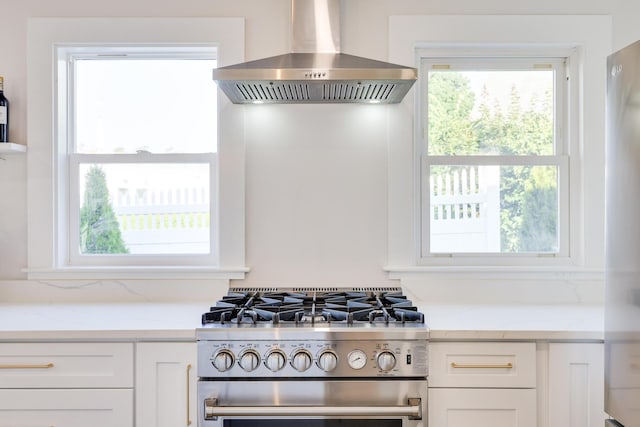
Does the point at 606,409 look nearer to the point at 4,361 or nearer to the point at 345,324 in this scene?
the point at 345,324

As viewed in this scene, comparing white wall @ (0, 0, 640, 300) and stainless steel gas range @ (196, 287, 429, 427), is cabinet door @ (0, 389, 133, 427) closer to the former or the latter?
stainless steel gas range @ (196, 287, 429, 427)

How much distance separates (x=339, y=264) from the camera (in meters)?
2.31

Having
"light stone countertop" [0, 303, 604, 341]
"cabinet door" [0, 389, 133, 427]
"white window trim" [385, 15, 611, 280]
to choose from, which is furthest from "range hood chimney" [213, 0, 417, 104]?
"cabinet door" [0, 389, 133, 427]

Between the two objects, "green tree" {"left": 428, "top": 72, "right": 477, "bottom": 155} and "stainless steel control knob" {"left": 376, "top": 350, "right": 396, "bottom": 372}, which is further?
"green tree" {"left": 428, "top": 72, "right": 477, "bottom": 155}

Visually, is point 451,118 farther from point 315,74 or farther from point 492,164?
point 315,74

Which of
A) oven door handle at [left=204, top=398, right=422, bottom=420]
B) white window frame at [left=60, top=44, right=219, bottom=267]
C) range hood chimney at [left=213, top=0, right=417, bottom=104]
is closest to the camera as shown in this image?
oven door handle at [left=204, top=398, right=422, bottom=420]

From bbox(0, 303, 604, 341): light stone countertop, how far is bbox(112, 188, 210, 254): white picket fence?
32 centimetres

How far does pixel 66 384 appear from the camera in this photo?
1.71m

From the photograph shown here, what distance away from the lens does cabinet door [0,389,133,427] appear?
5.62 feet

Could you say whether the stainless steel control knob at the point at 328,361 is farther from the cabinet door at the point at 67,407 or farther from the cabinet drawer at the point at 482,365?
the cabinet door at the point at 67,407

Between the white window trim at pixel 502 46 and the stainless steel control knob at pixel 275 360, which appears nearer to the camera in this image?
the stainless steel control knob at pixel 275 360

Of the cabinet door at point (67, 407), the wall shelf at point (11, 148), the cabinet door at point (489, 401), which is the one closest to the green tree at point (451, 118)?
the cabinet door at point (489, 401)

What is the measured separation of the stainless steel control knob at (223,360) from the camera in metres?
1.65

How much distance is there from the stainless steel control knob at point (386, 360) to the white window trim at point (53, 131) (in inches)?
33.2
